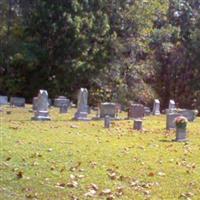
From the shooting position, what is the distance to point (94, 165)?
33.9 ft

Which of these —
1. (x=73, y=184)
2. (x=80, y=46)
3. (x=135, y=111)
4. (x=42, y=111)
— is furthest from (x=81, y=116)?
(x=80, y=46)

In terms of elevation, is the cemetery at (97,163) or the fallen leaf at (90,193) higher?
the cemetery at (97,163)

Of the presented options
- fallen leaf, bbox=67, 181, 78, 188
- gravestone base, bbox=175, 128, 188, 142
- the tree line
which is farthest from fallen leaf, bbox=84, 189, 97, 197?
the tree line

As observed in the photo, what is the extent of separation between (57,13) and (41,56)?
2.86 m

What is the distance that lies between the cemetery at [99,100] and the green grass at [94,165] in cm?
2

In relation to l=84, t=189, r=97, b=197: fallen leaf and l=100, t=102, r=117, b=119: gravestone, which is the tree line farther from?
l=84, t=189, r=97, b=197: fallen leaf

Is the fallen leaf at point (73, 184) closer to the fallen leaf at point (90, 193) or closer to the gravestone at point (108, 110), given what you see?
the fallen leaf at point (90, 193)

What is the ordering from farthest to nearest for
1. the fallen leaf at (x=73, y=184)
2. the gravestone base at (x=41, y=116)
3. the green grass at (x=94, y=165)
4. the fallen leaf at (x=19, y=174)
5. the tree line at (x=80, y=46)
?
the tree line at (x=80, y=46)
the gravestone base at (x=41, y=116)
the fallen leaf at (x=19, y=174)
the fallen leaf at (x=73, y=184)
the green grass at (x=94, y=165)

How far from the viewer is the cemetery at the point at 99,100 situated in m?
9.32

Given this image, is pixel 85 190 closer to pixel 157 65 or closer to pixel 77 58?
pixel 77 58

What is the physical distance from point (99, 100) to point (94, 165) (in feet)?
94.2

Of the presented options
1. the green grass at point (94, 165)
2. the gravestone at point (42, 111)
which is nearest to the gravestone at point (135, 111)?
the gravestone at point (42, 111)

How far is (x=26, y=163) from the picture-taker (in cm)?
1003

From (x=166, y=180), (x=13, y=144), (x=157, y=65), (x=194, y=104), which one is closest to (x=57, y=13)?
(x=157, y=65)
